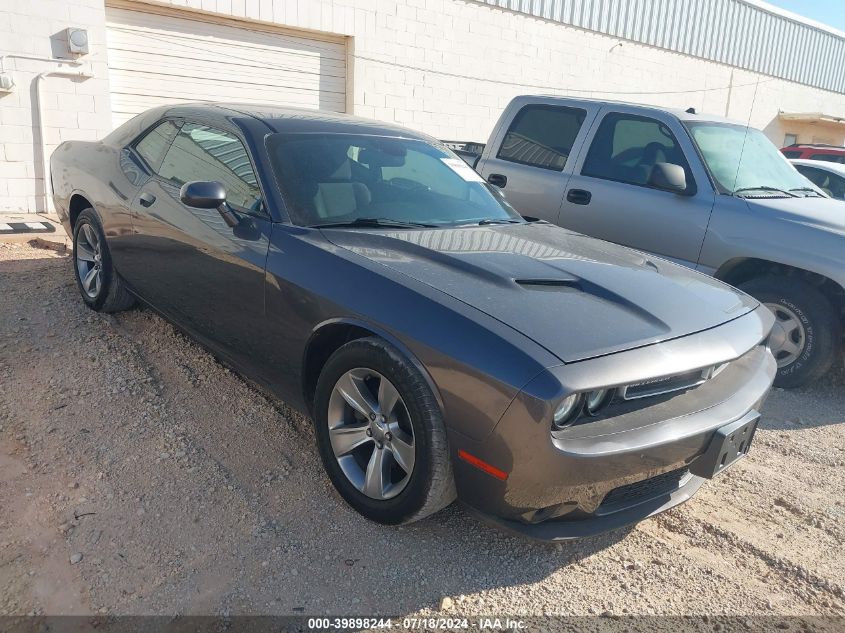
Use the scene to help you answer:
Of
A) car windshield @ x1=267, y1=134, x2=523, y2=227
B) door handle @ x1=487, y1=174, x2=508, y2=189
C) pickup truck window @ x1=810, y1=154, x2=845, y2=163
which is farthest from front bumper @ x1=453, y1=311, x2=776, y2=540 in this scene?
pickup truck window @ x1=810, y1=154, x2=845, y2=163

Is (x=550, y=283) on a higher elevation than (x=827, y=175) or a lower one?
higher

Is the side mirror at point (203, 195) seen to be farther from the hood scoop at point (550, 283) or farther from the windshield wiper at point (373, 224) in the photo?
the hood scoop at point (550, 283)

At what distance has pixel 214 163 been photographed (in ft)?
12.1

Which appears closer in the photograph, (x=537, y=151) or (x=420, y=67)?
(x=537, y=151)

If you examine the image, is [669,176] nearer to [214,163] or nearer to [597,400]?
[597,400]

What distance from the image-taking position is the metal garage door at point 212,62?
27.6ft

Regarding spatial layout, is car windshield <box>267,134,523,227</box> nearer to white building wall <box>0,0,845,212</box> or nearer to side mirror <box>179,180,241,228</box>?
side mirror <box>179,180,241,228</box>

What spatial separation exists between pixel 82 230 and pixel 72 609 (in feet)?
10.7

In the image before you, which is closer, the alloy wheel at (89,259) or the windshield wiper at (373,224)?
the windshield wiper at (373,224)

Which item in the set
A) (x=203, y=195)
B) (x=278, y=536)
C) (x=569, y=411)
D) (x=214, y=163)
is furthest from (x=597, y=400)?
(x=214, y=163)

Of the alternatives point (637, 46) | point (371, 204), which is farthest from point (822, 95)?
point (371, 204)

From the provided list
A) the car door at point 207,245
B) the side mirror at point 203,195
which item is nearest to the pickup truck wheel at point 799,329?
the car door at point 207,245

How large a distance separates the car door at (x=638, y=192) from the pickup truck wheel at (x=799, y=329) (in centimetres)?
60

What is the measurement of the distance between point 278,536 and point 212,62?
8.02m
